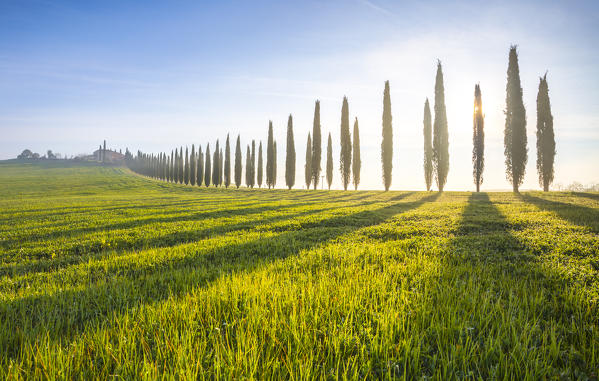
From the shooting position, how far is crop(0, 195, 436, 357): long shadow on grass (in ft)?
7.89

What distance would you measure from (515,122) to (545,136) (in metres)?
6.25

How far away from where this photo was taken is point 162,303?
105 inches

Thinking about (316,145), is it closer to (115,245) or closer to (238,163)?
(238,163)

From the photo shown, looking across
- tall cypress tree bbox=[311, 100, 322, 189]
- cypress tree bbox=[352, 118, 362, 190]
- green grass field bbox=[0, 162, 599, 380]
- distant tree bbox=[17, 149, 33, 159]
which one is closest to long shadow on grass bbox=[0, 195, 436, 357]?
green grass field bbox=[0, 162, 599, 380]

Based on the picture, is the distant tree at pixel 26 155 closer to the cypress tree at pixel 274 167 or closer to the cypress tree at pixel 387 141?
the cypress tree at pixel 274 167

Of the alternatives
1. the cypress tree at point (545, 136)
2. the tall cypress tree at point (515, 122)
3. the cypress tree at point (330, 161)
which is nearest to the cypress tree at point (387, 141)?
the tall cypress tree at point (515, 122)

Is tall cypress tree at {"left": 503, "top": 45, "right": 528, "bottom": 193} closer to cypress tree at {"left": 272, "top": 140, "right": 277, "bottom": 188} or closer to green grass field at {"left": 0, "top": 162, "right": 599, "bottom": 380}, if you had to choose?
green grass field at {"left": 0, "top": 162, "right": 599, "bottom": 380}

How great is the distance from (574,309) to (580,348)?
34.0 inches

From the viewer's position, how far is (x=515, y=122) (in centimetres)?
2502

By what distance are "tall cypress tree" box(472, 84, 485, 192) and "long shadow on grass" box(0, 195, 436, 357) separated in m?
29.2

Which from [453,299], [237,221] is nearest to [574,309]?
[453,299]

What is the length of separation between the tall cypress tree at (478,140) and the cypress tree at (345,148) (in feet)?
50.9

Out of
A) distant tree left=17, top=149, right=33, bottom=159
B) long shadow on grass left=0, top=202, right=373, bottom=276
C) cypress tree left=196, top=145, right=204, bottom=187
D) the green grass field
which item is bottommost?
long shadow on grass left=0, top=202, right=373, bottom=276

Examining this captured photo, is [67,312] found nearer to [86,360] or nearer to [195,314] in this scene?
[86,360]
